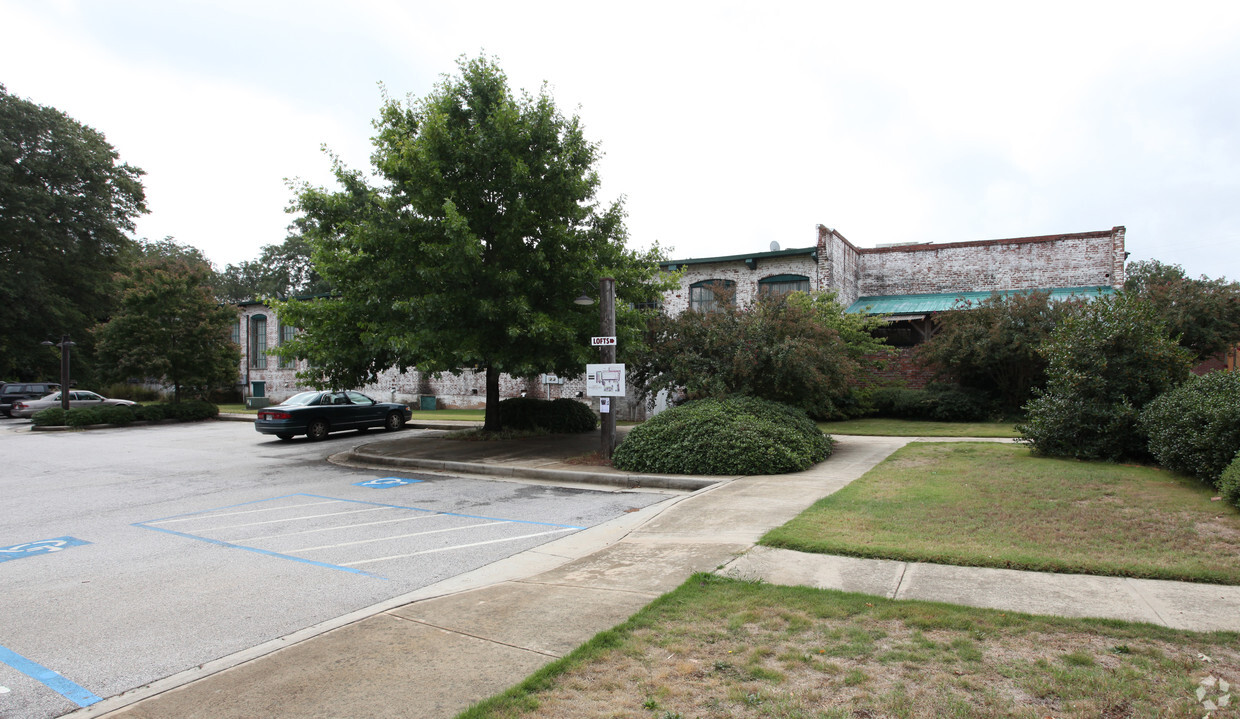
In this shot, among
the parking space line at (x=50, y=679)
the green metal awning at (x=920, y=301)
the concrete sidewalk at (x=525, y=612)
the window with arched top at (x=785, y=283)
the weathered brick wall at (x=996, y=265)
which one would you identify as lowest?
the parking space line at (x=50, y=679)

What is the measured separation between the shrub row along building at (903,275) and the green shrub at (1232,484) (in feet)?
55.6

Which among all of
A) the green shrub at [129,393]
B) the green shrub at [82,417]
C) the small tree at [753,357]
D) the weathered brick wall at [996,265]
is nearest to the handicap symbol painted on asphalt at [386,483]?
the small tree at [753,357]

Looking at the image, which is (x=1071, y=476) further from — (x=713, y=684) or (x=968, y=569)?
(x=713, y=684)

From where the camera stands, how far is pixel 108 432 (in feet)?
81.5

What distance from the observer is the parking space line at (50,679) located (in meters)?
3.76

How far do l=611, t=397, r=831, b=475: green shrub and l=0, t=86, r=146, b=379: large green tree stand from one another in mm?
43758

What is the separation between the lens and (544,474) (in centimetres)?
1243

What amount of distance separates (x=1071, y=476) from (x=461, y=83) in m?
14.2

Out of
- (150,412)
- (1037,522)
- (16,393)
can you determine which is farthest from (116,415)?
(1037,522)

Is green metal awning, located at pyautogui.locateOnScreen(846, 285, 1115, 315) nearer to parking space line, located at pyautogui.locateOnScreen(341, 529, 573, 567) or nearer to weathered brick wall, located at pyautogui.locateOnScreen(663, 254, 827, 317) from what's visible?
weathered brick wall, located at pyautogui.locateOnScreen(663, 254, 827, 317)

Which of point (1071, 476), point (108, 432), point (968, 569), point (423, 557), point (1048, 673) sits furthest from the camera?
point (108, 432)

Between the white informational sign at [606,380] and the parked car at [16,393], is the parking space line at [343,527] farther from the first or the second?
the parked car at [16,393]

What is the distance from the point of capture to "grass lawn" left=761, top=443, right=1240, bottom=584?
5.72 meters

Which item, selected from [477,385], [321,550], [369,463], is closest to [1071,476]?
[321,550]
